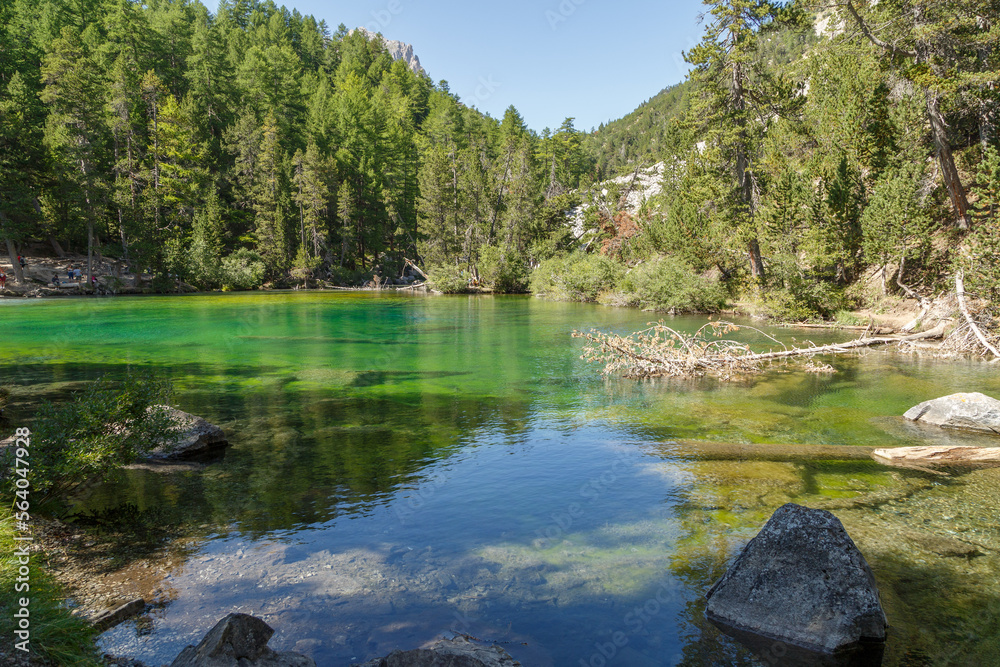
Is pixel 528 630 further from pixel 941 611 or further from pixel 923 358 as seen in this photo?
pixel 923 358

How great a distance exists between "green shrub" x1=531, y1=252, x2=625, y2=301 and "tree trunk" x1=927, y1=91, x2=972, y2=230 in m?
21.0

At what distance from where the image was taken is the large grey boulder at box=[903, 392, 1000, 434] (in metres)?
10.5

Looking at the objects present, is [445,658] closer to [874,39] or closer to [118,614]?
[118,614]

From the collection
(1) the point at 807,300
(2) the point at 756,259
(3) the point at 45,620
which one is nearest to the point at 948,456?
(3) the point at 45,620

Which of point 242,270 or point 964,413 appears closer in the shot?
point 964,413

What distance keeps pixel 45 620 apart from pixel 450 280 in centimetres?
5351

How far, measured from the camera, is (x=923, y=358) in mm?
18281

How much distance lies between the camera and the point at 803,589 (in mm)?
4723

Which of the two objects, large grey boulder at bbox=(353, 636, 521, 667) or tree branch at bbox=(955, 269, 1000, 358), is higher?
tree branch at bbox=(955, 269, 1000, 358)

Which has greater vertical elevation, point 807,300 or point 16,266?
point 16,266

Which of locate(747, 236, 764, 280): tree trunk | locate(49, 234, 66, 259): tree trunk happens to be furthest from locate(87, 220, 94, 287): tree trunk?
locate(747, 236, 764, 280): tree trunk

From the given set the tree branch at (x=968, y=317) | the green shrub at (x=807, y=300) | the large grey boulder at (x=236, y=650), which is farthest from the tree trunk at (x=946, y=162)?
the large grey boulder at (x=236, y=650)

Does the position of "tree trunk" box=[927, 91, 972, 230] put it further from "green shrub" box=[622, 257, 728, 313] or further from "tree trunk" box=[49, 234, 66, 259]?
"tree trunk" box=[49, 234, 66, 259]

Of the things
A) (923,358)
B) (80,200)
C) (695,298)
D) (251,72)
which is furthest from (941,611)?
(251,72)
